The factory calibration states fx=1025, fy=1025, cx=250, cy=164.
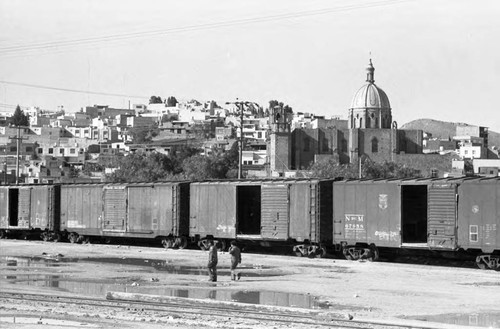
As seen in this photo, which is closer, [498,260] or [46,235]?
[498,260]

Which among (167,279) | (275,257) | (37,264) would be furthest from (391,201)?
(37,264)

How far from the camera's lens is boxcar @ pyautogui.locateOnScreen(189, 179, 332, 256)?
1672 inches

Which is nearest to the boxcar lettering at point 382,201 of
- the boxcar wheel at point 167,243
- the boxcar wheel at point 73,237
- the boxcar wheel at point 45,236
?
the boxcar wheel at point 167,243

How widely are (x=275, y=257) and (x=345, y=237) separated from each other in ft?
11.9

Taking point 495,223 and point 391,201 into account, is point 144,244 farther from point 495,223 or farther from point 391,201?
point 495,223

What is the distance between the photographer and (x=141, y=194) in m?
51.3

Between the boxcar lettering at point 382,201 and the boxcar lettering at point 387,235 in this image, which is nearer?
the boxcar lettering at point 387,235

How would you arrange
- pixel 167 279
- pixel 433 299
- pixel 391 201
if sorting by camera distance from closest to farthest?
pixel 433 299
pixel 167 279
pixel 391 201

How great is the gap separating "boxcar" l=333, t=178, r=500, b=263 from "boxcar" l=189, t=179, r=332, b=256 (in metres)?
0.78

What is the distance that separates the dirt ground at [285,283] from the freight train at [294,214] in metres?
1.06

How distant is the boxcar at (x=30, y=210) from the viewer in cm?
5706

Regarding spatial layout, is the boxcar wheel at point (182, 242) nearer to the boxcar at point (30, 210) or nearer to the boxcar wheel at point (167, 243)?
the boxcar wheel at point (167, 243)

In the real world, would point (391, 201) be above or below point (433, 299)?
above

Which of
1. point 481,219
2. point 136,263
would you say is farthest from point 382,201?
point 136,263
